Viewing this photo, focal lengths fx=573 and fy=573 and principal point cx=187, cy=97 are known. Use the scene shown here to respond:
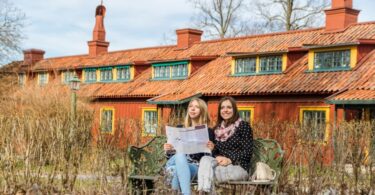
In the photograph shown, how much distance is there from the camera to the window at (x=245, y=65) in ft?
75.5

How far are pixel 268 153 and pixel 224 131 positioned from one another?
82 cm

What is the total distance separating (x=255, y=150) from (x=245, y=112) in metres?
14.1

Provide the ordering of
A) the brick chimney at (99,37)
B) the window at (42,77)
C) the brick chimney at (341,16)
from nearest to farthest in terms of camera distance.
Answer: the brick chimney at (341,16) < the window at (42,77) < the brick chimney at (99,37)

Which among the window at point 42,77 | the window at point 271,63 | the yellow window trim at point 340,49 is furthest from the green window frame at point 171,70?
the window at point 42,77

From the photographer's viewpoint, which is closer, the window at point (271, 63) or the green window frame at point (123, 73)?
the window at point (271, 63)

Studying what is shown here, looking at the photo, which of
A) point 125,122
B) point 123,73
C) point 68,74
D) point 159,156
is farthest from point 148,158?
point 68,74

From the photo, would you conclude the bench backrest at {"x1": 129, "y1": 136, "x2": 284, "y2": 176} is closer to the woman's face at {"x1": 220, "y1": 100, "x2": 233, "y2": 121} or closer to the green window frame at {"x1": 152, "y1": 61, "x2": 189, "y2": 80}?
the woman's face at {"x1": 220, "y1": 100, "x2": 233, "y2": 121}

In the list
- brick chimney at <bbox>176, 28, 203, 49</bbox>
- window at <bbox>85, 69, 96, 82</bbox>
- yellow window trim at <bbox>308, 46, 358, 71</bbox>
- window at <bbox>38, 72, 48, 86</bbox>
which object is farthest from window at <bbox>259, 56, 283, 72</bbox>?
window at <bbox>38, 72, 48, 86</bbox>

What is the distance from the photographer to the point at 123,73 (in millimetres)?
29844

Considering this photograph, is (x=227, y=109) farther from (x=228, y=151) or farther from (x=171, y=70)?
(x=171, y=70)

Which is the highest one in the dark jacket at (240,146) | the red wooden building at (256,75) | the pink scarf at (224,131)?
the red wooden building at (256,75)

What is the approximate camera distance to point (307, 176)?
7609mm

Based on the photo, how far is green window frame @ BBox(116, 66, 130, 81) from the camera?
1166 inches

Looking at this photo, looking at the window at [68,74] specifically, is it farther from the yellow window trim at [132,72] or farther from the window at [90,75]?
the yellow window trim at [132,72]
